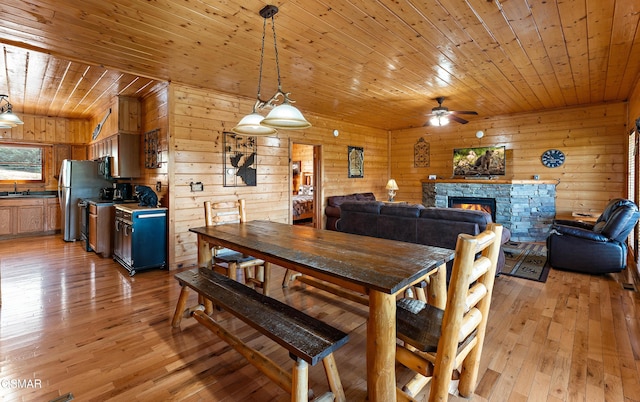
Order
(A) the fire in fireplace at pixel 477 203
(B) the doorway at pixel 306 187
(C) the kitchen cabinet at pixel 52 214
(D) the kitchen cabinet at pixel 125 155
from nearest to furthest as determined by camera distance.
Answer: (D) the kitchen cabinet at pixel 125 155 < (A) the fire in fireplace at pixel 477 203 < (C) the kitchen cabinet at pixel 52 214 < (B) the doorway at pixel 306 187

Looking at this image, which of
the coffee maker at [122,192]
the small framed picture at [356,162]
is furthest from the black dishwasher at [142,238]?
the small framed picture at [356,162]

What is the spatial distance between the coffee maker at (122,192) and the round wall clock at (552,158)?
26.2ft

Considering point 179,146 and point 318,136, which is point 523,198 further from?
point 179,146

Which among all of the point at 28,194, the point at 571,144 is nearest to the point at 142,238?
the point at 28,194

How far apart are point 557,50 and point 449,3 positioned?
1.77 m

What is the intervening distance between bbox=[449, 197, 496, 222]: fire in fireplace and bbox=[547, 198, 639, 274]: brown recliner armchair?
2.19 metres

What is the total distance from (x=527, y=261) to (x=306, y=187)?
22.3 feet

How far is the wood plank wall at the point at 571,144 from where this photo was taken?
5480mm

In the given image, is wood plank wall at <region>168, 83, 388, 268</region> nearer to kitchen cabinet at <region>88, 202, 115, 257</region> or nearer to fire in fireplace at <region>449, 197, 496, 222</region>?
kitchen cabinet at <region>88, 202, 115, 257</region>

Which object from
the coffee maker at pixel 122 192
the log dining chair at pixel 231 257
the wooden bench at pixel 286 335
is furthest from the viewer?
the coffee maker at pixel 122 192

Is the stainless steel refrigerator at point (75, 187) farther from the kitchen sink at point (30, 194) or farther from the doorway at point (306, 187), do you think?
the doorway at point (306, 187)

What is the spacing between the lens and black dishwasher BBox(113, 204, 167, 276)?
3.95 m

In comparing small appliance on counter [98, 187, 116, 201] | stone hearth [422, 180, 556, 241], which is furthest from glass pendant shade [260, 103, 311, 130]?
stone hearth [422, 180, 556, 241]

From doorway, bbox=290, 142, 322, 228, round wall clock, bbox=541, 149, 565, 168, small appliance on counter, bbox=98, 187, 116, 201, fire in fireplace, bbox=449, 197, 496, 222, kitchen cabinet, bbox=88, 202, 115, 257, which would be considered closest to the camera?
kitchen cabinet, bbox=88, 202, 115, 257
